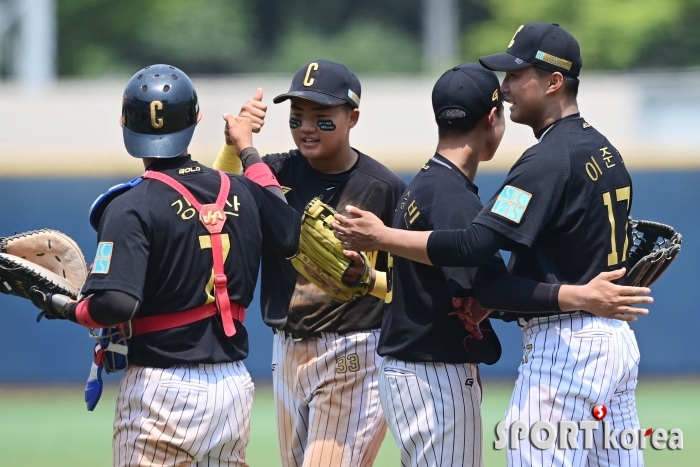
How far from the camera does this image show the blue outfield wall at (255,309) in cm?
1059

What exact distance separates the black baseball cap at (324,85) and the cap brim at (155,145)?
3.08ft

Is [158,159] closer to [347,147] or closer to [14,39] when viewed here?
[347,147]

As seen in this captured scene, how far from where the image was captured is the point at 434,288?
4168 mm

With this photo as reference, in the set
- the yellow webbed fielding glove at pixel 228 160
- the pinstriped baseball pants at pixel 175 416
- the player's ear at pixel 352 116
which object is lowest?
the pinstriped baseball pants at pixel 175 416

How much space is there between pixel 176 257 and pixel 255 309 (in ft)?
22.4

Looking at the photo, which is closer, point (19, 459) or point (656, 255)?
point (656, 255)

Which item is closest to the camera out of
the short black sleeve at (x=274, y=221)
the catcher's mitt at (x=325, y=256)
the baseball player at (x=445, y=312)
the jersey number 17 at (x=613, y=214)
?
the jersey number 17 at (x=613, y=214)

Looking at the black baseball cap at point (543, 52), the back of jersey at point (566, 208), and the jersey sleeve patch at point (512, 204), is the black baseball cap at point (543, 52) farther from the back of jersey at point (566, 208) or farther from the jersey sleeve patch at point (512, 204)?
the jersey sleeve patch at point (512, 204)

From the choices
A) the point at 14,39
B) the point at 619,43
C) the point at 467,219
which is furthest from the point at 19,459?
the point at 619,43

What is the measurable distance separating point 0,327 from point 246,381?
23.5 feet

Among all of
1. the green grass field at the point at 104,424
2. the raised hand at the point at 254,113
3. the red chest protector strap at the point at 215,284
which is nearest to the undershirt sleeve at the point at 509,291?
the red chest protector strap at the point at 215,284

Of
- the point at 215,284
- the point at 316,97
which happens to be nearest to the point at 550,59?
the point at 316,97

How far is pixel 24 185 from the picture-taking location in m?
10.7

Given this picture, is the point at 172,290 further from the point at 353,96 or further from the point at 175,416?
the point at 353,96
